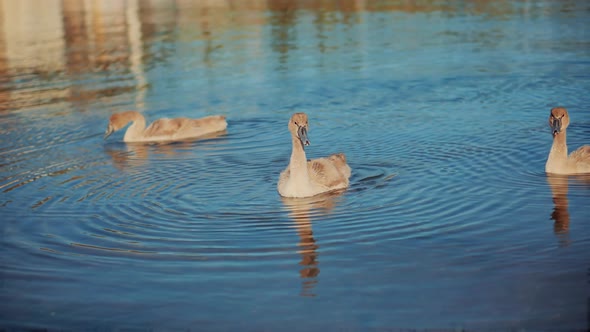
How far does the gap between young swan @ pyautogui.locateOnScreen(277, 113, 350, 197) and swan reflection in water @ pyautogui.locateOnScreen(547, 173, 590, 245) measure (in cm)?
319

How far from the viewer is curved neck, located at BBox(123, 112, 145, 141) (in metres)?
19.2

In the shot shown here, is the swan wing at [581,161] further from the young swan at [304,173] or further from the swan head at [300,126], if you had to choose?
the swan head at [300,126]

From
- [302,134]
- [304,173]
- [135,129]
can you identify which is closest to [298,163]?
[304,173]

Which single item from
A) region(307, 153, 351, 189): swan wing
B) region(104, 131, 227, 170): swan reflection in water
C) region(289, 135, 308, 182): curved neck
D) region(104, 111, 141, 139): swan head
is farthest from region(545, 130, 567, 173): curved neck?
region(104, 111, 141, 139): swan head

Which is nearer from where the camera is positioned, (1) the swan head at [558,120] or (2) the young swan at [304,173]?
(2) the young swan at [304,173]

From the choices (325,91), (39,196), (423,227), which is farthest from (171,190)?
(325,91)

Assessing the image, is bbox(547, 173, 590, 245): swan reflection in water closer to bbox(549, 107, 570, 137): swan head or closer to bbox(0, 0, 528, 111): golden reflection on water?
bbox(549, 107, 570, 137): swan head

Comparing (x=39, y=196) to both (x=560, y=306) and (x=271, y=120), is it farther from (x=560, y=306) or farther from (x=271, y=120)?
(x=560, y=306)

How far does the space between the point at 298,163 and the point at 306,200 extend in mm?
570

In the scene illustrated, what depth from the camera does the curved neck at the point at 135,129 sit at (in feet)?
63.0

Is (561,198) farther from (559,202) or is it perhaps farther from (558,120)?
(558,120)

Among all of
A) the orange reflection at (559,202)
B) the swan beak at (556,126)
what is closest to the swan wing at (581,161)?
the orange reflection at (559,202)

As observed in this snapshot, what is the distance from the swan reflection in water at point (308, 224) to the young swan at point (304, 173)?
0.45ft

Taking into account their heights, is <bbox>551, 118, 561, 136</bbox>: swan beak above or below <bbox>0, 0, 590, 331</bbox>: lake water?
above
